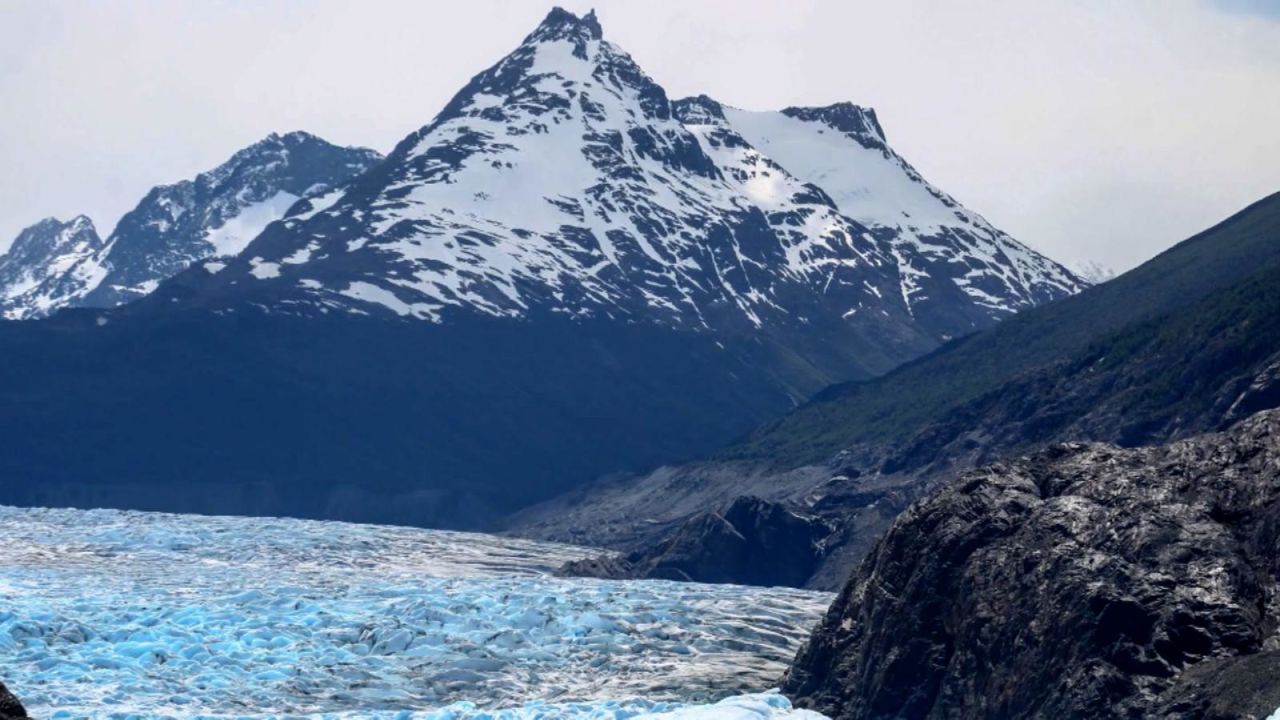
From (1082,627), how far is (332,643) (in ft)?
127

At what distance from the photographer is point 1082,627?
211ft

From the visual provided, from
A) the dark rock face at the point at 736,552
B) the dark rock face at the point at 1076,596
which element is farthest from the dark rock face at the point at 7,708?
the dark rock face at the point at 736,552

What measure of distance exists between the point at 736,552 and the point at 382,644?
70.0 m

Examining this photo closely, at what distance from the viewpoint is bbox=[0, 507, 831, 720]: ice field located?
268 feet

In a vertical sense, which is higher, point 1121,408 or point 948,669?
point 1121,408

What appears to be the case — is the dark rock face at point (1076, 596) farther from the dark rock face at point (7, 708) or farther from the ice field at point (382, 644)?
the dark rock face at point (7, 708)

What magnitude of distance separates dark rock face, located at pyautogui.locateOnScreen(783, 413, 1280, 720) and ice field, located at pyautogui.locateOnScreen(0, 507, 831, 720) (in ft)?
16.8

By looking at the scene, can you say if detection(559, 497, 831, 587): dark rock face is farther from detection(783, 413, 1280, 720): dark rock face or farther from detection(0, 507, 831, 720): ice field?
detection(783, 413, 1280, 720): dark rock face

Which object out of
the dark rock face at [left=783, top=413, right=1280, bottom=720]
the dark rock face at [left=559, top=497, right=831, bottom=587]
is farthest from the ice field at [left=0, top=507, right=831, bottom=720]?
the dark rock face at [left=559, top=497, right=831, bottom=587]

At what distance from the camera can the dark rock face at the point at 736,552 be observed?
15525 centimetres

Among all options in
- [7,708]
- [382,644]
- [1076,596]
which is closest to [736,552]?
[382,644]

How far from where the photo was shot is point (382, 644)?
93250 millimetres

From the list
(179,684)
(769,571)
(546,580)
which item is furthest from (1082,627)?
(769,571)

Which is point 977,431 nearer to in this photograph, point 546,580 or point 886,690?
point 546,580
